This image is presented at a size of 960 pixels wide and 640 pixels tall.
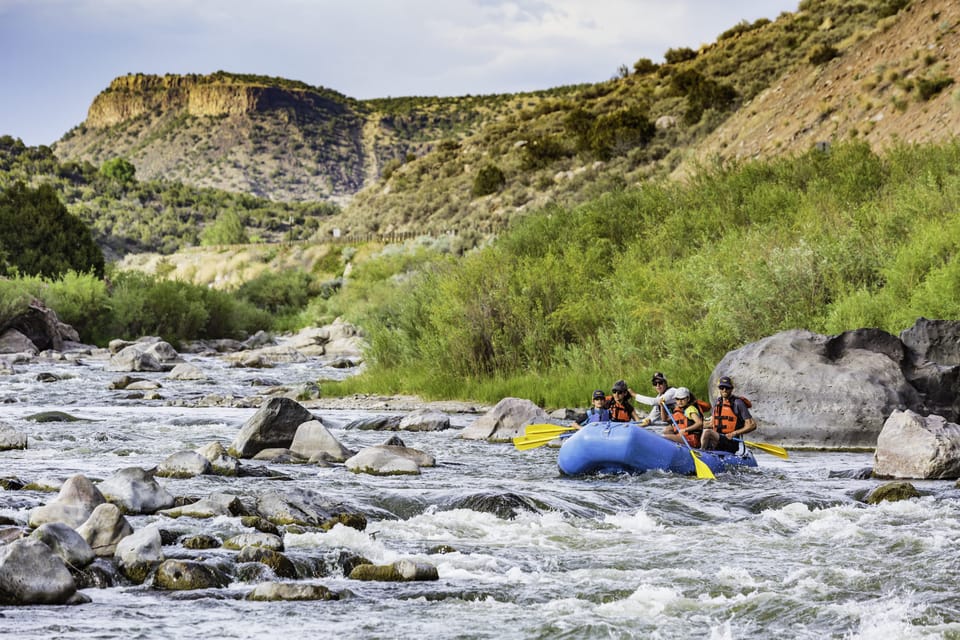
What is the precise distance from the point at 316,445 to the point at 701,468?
429 cm

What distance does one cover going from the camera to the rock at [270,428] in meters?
12.3

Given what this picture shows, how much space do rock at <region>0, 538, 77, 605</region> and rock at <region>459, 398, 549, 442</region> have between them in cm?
844

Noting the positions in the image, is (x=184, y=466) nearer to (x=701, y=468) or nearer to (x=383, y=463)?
(x=383, y=463)

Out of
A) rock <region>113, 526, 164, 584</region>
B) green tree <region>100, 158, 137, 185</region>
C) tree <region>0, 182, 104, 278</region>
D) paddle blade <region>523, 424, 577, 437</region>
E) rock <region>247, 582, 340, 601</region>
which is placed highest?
green tree <region>100, 158, 137, 185</region>

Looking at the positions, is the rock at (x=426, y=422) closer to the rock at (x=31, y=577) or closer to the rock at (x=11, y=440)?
the rock at (x=11, y=440)

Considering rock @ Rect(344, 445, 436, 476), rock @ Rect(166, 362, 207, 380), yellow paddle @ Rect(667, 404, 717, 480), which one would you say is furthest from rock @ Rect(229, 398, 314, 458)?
rock @ Rect(166, 362, 207, 380)

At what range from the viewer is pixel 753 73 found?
5081cm

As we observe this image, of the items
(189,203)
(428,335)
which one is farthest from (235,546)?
(189,203)

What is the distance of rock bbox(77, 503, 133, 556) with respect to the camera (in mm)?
6898

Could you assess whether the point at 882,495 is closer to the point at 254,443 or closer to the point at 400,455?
the point at 400,455

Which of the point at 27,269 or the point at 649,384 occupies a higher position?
the point at 27,269

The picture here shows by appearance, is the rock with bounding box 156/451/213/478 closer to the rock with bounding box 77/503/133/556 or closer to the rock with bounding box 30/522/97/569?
the rock with bounding box 77/503/133/556

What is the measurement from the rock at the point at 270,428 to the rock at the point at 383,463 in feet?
4.65

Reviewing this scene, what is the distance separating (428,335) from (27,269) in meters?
22.7
